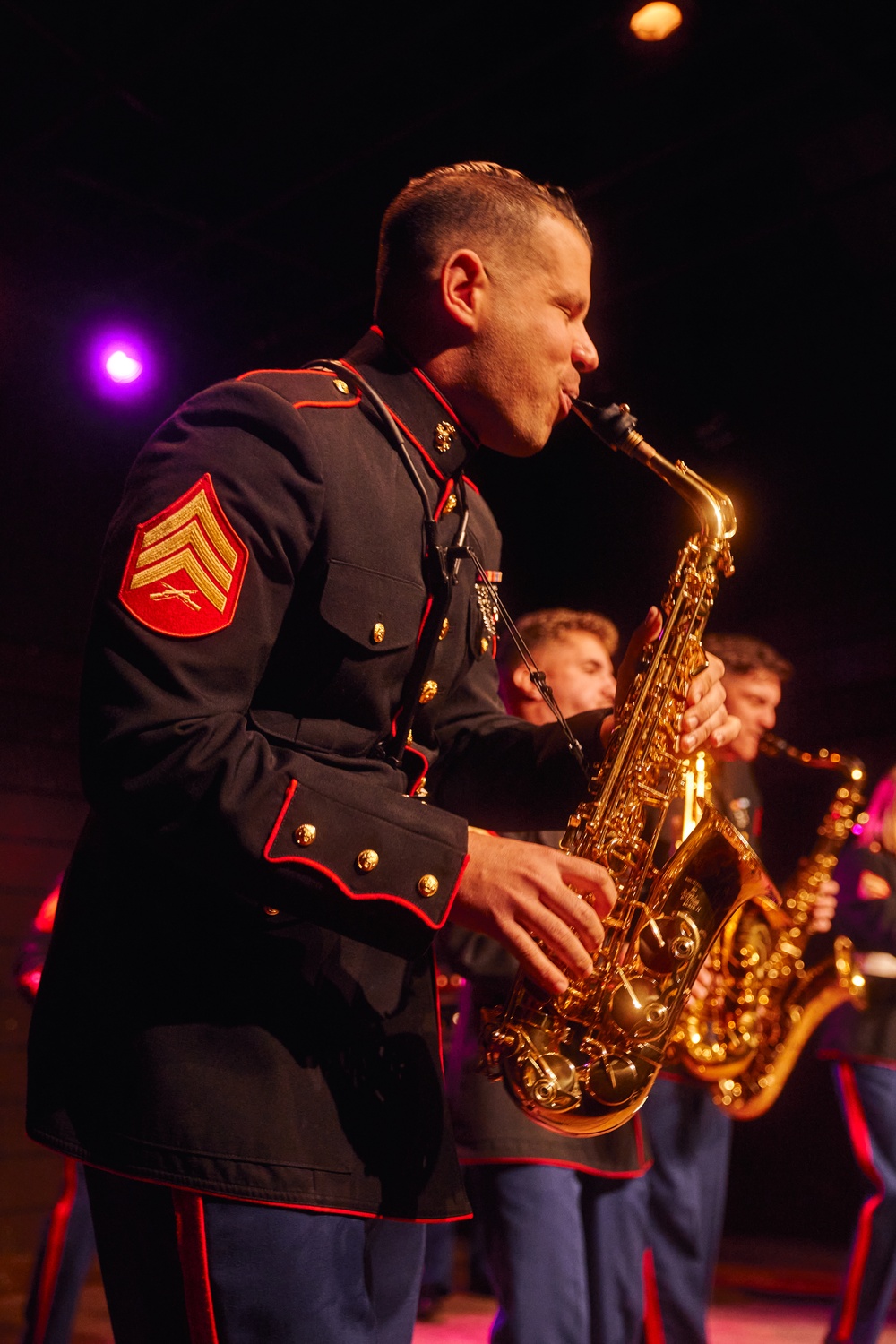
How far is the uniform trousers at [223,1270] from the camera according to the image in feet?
4.17

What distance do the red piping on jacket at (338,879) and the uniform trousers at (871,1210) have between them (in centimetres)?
428

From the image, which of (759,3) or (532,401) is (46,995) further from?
(759,3)

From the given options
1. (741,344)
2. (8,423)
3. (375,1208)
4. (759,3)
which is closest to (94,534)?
(8,423)

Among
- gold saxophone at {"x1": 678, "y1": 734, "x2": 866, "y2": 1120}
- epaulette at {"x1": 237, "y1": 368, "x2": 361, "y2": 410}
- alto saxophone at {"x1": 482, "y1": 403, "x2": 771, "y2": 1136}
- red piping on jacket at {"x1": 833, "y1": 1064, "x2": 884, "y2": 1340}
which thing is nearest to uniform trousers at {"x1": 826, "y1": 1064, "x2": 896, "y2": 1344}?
red piping on jacket at {"x1": 833, "y1": 1064, "x2": 884, "y2": 1340}

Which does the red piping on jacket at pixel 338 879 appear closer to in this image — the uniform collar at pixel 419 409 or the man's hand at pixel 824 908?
the uniform collar at pixel 419 409

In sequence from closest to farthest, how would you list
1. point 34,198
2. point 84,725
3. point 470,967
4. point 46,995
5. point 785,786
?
point 84,725 → point 46,995 → point 470,967 → point 34,198 → point 785,786

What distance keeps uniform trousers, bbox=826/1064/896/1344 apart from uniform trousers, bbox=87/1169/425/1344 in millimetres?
4109

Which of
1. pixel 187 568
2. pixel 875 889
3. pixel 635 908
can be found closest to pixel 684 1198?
pixel 875 889

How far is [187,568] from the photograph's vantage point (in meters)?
1.34

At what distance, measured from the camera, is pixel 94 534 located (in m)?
7.10

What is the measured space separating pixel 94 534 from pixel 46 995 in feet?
19.8

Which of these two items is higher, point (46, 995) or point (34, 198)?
point (34, 198)

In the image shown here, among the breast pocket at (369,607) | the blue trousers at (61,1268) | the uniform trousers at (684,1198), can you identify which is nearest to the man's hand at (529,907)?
the breast pocket at (369,607)

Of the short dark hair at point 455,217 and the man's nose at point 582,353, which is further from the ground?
the short dark hair at point 455,217
